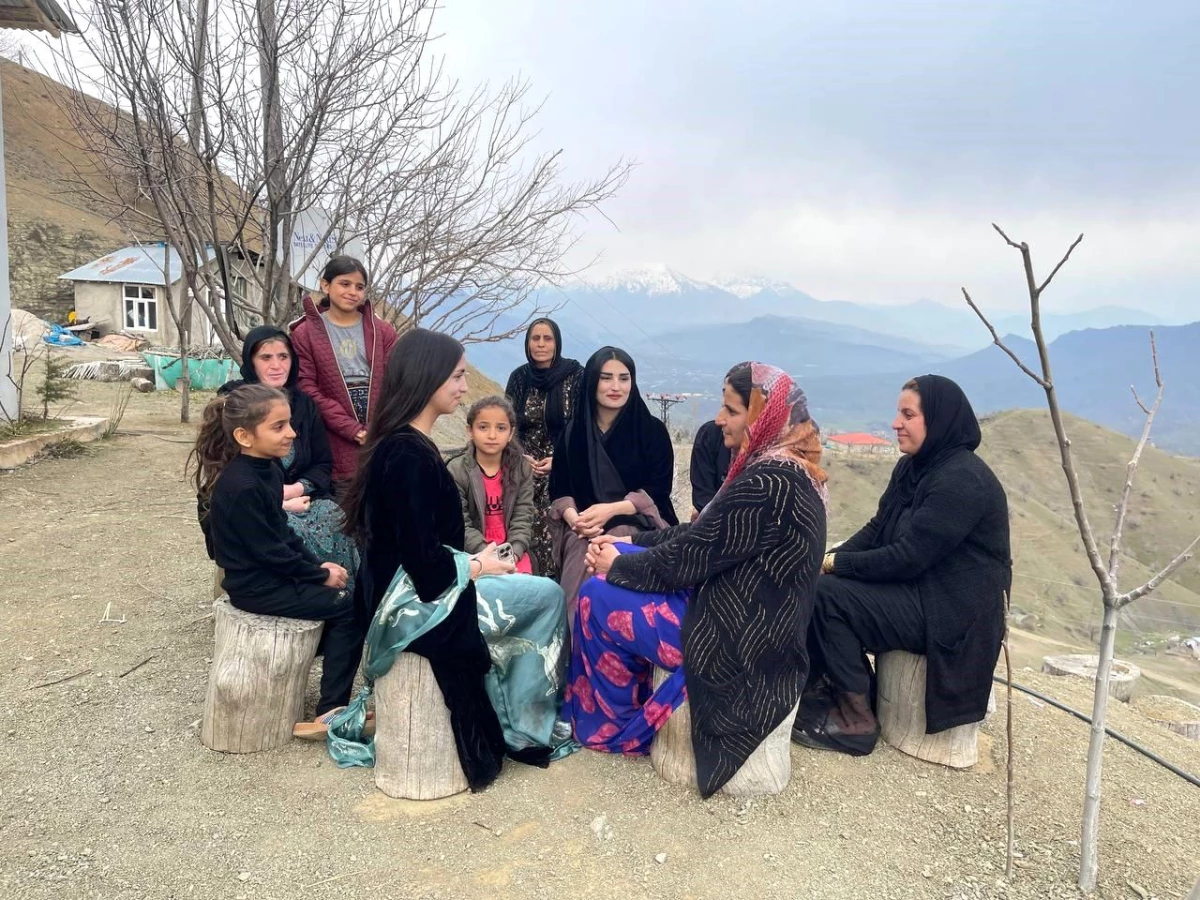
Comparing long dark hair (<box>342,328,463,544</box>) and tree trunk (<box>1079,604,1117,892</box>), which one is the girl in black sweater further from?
tree trunk (<box>1079,604,1117,892</box>)

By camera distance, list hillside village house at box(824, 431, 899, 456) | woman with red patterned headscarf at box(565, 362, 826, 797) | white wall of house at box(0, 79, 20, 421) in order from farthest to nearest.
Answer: hillside village house at box(824, 431, 899, 456), white wall of house at box(0, 79, 20, 421), woman with red patterned headscarf at box(565, 362, 826, 797)

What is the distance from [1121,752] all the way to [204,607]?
4.87 metres

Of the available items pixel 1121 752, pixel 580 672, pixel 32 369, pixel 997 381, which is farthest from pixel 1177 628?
pixel 997 381

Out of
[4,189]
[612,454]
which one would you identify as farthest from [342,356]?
[4,189]

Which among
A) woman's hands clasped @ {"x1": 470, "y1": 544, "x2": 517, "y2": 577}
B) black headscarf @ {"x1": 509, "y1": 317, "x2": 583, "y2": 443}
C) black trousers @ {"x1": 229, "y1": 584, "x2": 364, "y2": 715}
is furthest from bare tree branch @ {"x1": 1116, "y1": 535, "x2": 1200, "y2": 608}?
black headscarf @ {"x1": 509, "y1": 317, "x2": 583, "y2": 443}

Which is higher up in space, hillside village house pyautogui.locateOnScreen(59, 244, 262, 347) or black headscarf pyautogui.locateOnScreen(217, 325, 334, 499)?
hillside village house pyautogui.locateOnScreen(59, 244, 262, 347)

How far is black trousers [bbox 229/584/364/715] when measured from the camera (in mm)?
2992

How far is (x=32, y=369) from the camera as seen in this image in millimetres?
Answer: 13969

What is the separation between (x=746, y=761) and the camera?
9.23ft

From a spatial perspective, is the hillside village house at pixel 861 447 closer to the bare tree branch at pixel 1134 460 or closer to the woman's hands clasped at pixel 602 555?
the woman's hands clasped at pixel 602 555

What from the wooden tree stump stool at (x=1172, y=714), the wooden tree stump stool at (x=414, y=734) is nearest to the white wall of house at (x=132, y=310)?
the wooden tree stump stool at (x=414, y=734)

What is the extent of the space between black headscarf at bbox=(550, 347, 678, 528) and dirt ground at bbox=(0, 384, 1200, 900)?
146 centimetres

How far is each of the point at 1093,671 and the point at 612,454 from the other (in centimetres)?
391

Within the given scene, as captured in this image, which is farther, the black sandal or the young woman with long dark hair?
the black sandal
